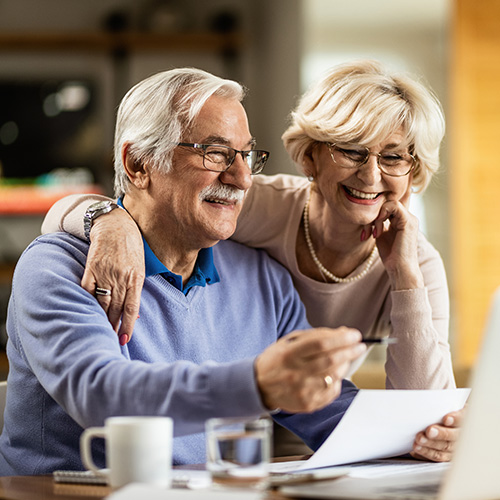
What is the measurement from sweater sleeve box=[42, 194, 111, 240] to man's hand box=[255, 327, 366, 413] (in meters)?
0.64

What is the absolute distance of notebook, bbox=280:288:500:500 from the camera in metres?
0.94

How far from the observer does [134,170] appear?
65.9 inches

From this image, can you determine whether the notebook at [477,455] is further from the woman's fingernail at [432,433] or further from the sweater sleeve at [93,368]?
the woman's fingernail at [432,433]

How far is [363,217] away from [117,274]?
25.6 inches

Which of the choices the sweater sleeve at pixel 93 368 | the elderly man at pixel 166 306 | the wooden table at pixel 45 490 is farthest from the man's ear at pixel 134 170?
the wooden table at pixel 45 490

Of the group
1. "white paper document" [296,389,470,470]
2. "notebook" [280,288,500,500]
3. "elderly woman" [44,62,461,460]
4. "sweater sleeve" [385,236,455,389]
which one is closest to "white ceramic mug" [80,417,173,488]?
"notebook" [280,288,500,500]

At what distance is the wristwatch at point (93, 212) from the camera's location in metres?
1.55

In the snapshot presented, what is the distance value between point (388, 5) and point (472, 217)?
125cm

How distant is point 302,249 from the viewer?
1.98 m

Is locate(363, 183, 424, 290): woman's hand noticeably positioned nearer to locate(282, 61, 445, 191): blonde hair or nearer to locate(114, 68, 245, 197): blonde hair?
locate(282, 61, 445, 191): blonde hair

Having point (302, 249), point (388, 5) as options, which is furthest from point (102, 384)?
point (388, 5)

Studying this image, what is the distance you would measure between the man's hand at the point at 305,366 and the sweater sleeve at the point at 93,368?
2cm

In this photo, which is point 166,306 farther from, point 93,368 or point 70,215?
point 93,368

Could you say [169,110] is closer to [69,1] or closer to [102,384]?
[102,384]
